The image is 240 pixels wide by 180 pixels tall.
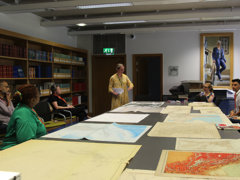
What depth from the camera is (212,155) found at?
126cm

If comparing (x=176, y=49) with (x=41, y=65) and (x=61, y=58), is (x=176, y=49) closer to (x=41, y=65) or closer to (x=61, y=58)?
(x=61, y=58)

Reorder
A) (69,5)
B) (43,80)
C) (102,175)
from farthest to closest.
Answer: (43,80) → (69,5) → (102,175)

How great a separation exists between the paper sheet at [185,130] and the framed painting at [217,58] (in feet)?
19.5

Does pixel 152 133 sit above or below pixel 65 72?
below

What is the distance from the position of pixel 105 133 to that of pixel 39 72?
4.49 m

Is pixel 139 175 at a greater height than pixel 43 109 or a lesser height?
greater

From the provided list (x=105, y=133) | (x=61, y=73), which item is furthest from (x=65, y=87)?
(x=105, y=133)

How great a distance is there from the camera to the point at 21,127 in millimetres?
2023

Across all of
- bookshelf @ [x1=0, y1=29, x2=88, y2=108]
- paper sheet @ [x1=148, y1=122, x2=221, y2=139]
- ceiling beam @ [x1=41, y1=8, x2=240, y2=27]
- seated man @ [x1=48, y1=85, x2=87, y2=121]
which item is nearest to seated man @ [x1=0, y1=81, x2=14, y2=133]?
bookshelf @ [x1=0, y1=29, x2=88, y2=108]

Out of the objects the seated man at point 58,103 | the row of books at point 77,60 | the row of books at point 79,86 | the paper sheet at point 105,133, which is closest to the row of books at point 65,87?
the row of books at point 79,86

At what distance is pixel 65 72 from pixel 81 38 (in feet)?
6.20

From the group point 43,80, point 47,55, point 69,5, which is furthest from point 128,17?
point 43,80

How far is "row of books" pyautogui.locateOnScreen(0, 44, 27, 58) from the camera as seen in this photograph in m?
4.81

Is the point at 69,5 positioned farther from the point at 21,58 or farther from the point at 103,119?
the point at 103,119
